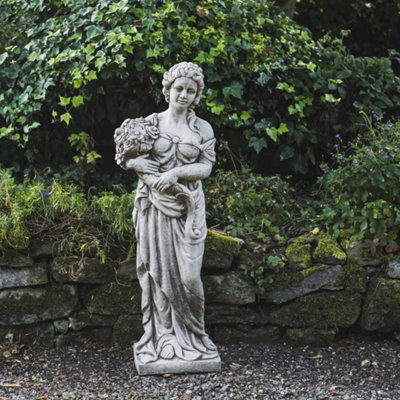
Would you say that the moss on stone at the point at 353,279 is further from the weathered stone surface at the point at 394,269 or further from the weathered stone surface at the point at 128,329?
the weathered stone surface at the point at 128,329

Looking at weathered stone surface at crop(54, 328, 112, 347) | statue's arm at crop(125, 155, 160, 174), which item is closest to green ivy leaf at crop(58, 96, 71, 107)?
statue's arm at crop(125, 155, 160, 174)

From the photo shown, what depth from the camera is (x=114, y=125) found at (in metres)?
6.34

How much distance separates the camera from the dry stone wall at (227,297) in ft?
15.8

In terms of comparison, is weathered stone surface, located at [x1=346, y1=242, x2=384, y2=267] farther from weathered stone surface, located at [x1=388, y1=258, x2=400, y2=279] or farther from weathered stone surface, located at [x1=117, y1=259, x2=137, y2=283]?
weathered stone surface, located at [x1=117, y1=259, x2=137, y2=283]

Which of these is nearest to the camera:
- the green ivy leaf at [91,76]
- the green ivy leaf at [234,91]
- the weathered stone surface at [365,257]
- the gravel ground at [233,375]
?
the gravel ground at [233,375]

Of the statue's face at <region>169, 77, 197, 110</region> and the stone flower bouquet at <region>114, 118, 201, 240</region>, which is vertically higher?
the statue's face at <region>169, 77, 197, 110</region>

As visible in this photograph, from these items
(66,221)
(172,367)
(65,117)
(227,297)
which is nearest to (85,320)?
(66,221)

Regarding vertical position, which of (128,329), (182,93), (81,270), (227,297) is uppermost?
(182,93)

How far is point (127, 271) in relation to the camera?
4832 millimetres

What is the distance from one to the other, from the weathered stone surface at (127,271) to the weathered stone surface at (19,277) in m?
0.60

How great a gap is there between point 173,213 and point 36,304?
1477 millimetres

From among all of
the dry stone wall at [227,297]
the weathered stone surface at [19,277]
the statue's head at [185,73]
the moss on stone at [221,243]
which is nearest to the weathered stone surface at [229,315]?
the dry stone wall at [227,297]

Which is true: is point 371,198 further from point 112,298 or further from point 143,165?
point 112,298

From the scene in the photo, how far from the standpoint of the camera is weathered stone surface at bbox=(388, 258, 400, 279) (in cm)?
492
